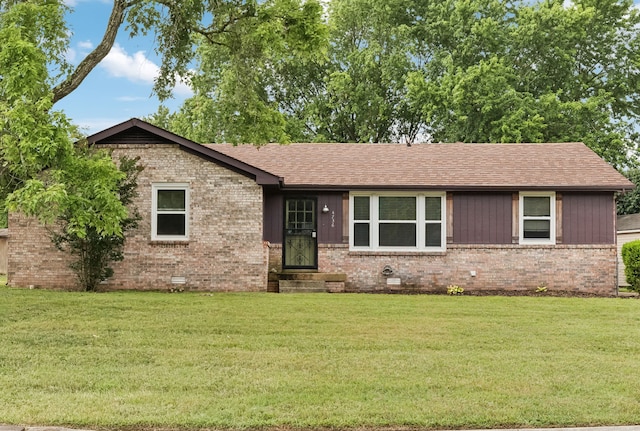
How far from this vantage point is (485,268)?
627 inches

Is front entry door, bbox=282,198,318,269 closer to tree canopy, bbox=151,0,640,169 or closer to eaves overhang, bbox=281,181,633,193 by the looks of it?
eaves overhang, bbox=281,181,633,193

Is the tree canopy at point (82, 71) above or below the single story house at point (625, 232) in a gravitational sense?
above

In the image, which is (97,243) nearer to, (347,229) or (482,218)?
(347,229)

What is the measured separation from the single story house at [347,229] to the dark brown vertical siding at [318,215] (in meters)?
0.03

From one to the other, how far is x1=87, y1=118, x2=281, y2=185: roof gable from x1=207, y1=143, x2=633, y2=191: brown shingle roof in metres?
1.30

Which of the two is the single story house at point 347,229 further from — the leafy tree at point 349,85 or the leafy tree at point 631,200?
the leafy tree at point 631,200

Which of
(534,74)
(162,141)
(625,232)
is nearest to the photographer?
(162,141)

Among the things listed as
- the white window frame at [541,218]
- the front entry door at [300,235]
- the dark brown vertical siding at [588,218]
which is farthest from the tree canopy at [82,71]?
the dark brown vertical siding at [588,218]

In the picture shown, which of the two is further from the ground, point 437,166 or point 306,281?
point 437,166

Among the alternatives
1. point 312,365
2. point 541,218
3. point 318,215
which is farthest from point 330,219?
point 312,365

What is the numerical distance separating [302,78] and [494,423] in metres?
28.9

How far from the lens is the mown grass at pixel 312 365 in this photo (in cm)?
479

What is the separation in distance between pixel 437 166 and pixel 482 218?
2.14m

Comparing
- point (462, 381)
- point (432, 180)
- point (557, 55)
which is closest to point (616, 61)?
point (557, 55)
